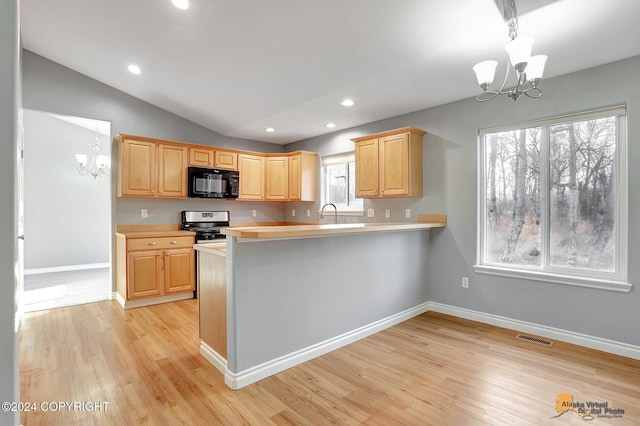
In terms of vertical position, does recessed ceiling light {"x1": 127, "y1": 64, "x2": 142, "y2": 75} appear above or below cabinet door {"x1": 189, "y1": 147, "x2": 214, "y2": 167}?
above

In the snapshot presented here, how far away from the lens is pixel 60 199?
6.38 meters

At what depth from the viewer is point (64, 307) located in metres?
4.09

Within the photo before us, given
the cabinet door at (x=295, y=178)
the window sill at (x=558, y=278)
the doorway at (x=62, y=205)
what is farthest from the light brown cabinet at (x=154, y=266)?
the window sill at (x=558, y=278)

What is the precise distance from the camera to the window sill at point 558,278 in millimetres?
2736

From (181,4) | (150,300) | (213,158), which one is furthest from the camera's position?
(213,158)

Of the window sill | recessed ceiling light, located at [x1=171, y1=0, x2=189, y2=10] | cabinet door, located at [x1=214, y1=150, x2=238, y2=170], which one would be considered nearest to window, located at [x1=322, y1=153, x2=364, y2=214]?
cabinet door, located at [x1=214, y1=150, x2=238, y2=170]

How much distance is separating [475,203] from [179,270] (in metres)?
3.87

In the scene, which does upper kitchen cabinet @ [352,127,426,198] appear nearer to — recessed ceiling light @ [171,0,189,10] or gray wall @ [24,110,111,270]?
recessed ceiling light @ [171,0,189,10]

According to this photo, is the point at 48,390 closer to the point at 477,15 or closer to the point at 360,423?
the point at 360,423

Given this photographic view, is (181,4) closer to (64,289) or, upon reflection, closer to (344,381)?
(344,381)

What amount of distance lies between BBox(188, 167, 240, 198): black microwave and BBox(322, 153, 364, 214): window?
149 cm

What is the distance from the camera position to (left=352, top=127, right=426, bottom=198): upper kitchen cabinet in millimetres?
3863

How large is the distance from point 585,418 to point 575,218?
1.81 meters

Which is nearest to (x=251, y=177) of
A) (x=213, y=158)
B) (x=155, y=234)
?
(x=213, y=158)
